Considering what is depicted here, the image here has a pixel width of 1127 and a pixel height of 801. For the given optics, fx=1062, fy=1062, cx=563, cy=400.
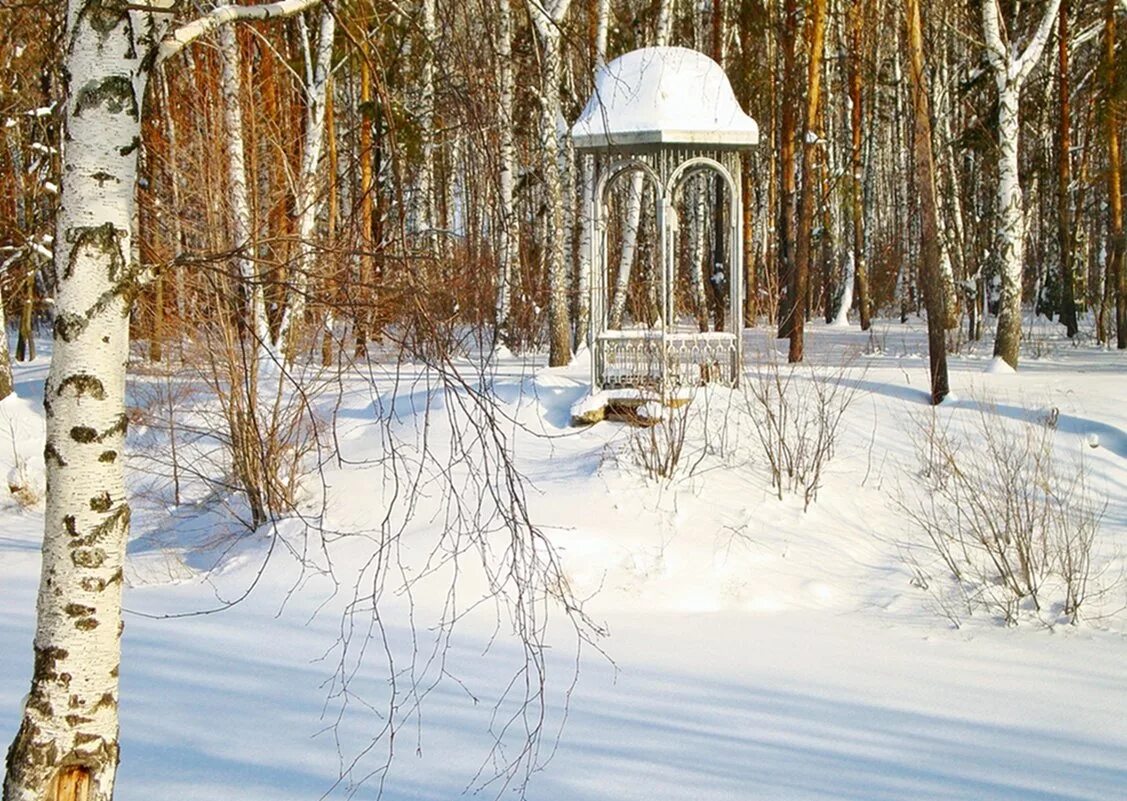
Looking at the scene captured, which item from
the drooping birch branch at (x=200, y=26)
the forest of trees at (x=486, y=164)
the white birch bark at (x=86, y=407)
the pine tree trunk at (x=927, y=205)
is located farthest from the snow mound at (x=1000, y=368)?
the white birch bark at (x=86, y=407)

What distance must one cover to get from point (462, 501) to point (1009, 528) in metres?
3.65

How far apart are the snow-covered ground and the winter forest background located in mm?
36

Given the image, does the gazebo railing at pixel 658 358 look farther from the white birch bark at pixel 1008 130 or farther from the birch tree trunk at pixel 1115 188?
the birch tree trunk at pixel 1115 188

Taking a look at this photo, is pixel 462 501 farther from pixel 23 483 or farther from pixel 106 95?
pixel 23 483

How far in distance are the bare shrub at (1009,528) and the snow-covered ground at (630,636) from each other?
0.56ft

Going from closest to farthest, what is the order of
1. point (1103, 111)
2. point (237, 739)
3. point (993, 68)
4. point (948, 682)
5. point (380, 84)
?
point (380, 84) < point (237, 739) < point (948, 682) < point (993, 68) < point (1103, 111)

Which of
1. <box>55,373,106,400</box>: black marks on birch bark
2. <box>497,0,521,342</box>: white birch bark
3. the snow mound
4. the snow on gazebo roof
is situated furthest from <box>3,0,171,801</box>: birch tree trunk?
the snow mound

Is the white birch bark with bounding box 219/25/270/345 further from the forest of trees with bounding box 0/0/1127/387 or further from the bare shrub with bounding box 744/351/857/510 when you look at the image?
the bare shrub with bounding box 744/351/857/510

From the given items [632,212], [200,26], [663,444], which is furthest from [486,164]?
[632,212]

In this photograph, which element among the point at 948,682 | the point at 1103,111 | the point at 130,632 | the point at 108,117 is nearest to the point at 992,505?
the point at 948,682

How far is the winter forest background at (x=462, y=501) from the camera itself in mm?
2621

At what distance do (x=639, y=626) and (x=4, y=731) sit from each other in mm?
3729

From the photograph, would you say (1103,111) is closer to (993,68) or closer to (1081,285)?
(993,68)

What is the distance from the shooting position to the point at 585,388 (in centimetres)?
1082
